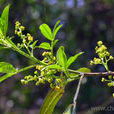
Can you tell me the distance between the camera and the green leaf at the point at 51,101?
1.13 metres

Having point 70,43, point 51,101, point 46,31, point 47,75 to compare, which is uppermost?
point 46,31

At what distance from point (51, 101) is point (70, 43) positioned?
7.03 feet

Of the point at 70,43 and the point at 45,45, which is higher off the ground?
the point at 45,45

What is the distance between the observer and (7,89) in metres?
3.40

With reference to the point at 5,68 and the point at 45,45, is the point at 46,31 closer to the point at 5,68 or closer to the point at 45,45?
the point at 45,45

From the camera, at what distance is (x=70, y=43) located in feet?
10.7

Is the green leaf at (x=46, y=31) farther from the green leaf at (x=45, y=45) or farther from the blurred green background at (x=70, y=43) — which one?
the blurred green background at (x=70, y=43)

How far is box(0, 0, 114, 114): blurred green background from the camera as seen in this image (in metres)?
2.91

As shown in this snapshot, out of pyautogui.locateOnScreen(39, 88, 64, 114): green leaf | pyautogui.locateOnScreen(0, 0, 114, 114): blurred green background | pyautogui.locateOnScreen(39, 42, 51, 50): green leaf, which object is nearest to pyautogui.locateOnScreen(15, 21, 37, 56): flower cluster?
pyautogui.locateOnScreen(39, 42, 51, 50): green leaf

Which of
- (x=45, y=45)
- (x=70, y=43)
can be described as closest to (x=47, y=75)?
(x=45, y=45)

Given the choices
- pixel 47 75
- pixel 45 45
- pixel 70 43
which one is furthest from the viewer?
pixel 70 43

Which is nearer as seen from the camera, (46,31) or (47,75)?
(47,75)

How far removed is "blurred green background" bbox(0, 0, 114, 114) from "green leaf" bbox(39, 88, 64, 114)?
1.50 meters

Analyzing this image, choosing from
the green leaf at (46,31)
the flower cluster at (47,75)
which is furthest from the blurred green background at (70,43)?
the flower cluster at (47,75)
